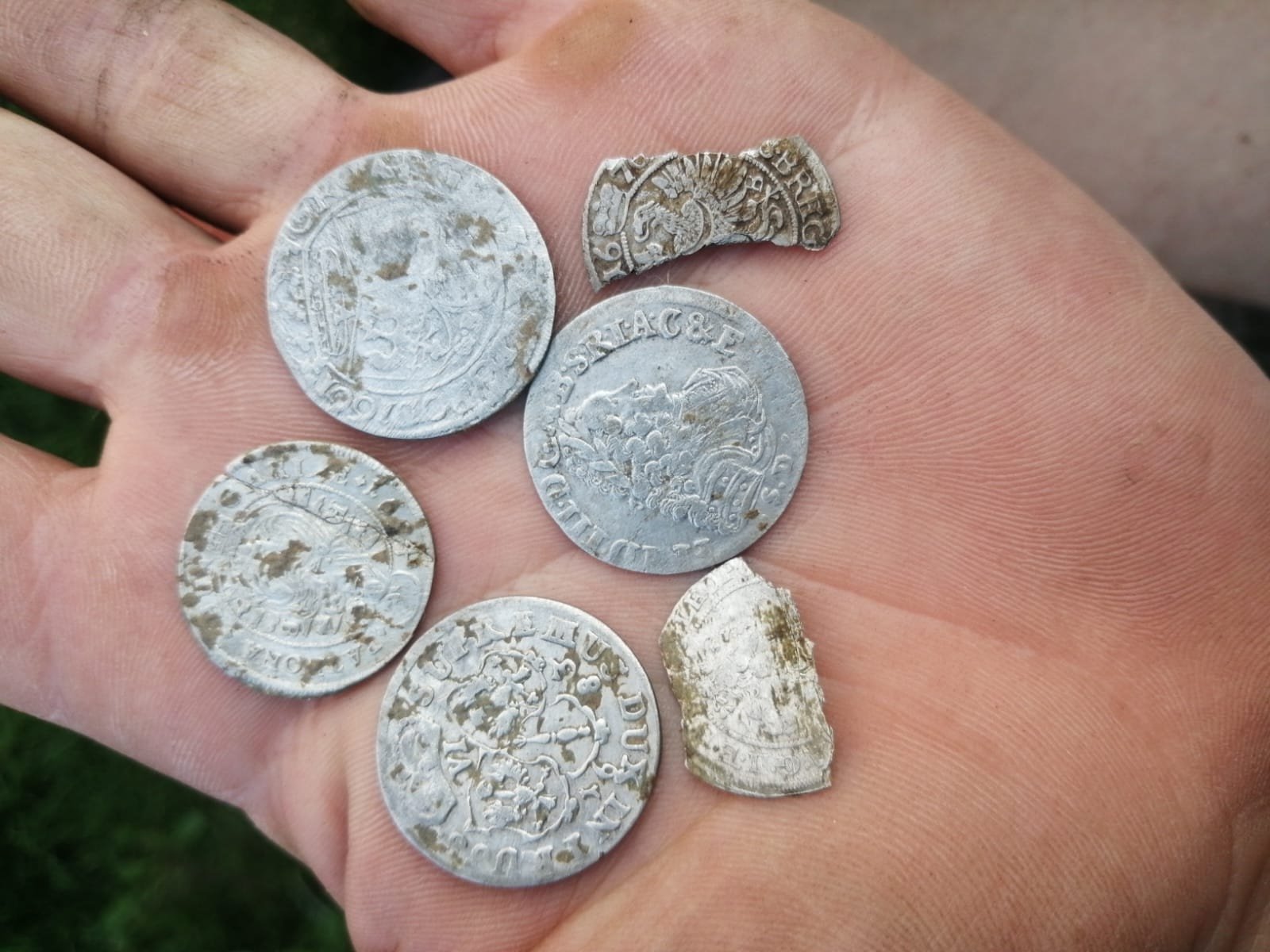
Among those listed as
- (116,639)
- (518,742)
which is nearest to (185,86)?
(116,639)

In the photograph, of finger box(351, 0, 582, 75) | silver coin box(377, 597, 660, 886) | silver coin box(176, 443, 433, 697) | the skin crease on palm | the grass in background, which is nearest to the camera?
the skin crease on palm

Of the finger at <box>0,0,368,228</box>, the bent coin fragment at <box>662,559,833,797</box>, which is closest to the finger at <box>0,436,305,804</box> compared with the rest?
the finger at <box>0,0,368,228</box>

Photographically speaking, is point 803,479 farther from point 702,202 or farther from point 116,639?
point 116,639

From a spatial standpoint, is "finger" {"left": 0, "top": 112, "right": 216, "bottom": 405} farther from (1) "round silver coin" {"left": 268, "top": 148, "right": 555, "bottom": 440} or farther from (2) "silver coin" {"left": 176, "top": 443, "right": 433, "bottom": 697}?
(2) "silver coin" {"left": 176, "top": 443, "right": 433, "bottom": 697}

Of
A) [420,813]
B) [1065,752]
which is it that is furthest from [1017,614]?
[420,813]

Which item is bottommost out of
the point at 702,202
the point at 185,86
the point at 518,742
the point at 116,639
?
the point at 116,639

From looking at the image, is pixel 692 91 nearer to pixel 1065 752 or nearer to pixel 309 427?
pixel 309 427

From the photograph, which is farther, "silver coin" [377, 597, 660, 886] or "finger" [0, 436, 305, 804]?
"finger" [0, 436, 305, 804]
